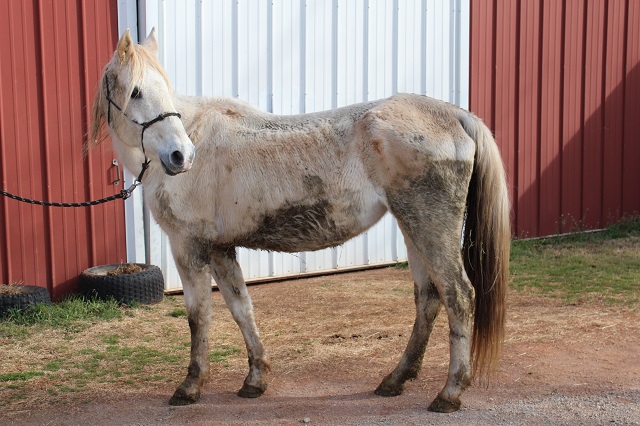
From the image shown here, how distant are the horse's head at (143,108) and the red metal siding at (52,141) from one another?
2451 mm

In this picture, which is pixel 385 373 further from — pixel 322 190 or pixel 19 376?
pixel 19 376

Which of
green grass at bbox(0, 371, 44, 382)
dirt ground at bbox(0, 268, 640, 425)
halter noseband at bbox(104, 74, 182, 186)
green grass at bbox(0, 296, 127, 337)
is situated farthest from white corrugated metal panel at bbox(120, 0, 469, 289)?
halter noseband at bbox(104, 74, 182, 186)

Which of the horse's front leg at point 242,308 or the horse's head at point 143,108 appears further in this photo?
the horse's front leg at point 242,308

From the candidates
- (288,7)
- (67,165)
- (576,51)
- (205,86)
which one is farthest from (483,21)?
(67,165)

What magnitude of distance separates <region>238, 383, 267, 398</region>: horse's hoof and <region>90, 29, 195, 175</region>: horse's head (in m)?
1.49

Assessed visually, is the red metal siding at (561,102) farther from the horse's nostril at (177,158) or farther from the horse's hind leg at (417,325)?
the horse's nostril at (177,158)

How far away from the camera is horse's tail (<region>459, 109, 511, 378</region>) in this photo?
14.1 feet

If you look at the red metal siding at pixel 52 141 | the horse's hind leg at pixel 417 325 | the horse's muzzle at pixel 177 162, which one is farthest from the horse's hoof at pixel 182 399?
the red metal siding at pixel 52 141

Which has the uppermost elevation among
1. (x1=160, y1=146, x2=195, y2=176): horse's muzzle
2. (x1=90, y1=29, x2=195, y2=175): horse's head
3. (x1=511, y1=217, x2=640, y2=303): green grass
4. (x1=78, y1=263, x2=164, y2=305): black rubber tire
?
(x1=90, y1=29, x2=195, y2=175): horse's head

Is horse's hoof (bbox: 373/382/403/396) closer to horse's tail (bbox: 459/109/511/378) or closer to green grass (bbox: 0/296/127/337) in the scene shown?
horse's tail (bbox: 459/109/511/378)

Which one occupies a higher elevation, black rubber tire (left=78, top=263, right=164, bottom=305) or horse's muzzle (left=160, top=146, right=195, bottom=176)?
horse's muzzle (left=160, top=146, right=195, bottom=176)

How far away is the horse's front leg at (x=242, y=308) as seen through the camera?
15.2ft

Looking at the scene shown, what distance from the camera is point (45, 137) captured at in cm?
694

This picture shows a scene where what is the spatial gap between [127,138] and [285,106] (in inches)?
162
